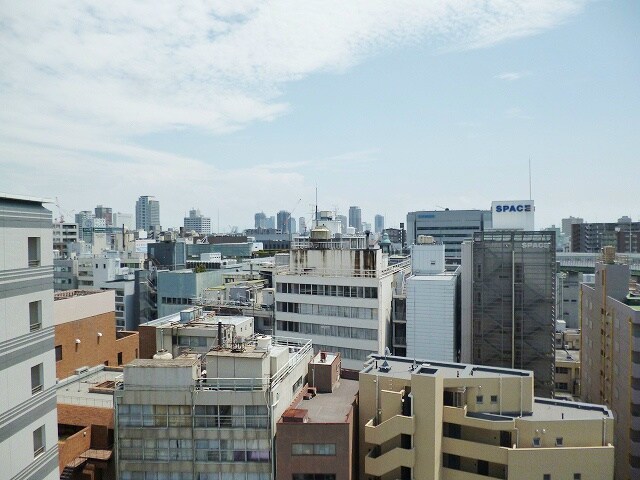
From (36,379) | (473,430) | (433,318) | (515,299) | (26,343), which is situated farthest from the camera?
(433,318)

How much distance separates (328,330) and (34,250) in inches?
1388

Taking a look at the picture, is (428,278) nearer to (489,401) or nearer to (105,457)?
(489,401)

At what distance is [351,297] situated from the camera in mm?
52219

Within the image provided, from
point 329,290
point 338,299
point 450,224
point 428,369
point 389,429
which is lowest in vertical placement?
point 389,429

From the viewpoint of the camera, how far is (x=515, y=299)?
4612 centimetres

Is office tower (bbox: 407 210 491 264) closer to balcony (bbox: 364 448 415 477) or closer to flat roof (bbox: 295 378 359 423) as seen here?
flat roof (bbox: 295 378 359 423)

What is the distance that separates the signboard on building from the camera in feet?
160

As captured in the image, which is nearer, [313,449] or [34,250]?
[34,250]

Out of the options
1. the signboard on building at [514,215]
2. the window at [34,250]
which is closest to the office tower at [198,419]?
the window at [34,250]

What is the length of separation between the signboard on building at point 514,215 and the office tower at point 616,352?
7447mm

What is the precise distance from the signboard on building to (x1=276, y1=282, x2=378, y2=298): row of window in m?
13.8

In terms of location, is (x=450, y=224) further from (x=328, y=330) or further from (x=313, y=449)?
(x=313, y=449)

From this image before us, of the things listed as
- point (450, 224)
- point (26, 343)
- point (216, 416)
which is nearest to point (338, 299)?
point (216, 416)

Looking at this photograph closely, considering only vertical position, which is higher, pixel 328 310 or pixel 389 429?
pixel 328 310
